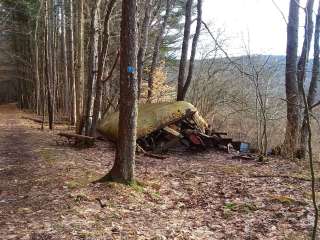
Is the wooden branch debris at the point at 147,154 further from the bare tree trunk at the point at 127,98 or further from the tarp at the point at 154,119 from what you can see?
the bare tree trunk at the point at 127,98

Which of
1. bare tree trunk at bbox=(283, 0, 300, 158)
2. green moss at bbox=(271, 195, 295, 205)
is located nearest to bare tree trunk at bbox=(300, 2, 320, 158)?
bare tree trunk at bbox=(283, 0, 300, 158)

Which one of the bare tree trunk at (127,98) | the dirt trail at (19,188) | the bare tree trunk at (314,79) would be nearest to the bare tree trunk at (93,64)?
the dirt trail at (19,188)

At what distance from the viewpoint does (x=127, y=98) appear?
6.72m

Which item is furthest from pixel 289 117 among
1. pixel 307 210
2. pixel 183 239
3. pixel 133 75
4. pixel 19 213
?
pixel 19 213

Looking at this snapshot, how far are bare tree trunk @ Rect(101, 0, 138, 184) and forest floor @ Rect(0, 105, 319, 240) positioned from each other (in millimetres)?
329

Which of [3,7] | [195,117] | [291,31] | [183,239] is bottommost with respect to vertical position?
[183,239]

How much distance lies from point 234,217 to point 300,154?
16.7 ft

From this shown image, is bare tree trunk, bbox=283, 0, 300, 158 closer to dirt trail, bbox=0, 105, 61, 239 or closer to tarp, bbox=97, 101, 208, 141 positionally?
tarp, bbox=97, 101, 208, 141

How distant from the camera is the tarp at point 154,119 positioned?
36.5ft

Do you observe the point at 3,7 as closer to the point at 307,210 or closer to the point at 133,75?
the point at 133,75

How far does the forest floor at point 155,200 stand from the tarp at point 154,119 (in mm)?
1662

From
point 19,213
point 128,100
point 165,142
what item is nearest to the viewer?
point 19,213

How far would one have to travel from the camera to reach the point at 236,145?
38.7ft

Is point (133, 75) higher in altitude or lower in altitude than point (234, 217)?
higher
